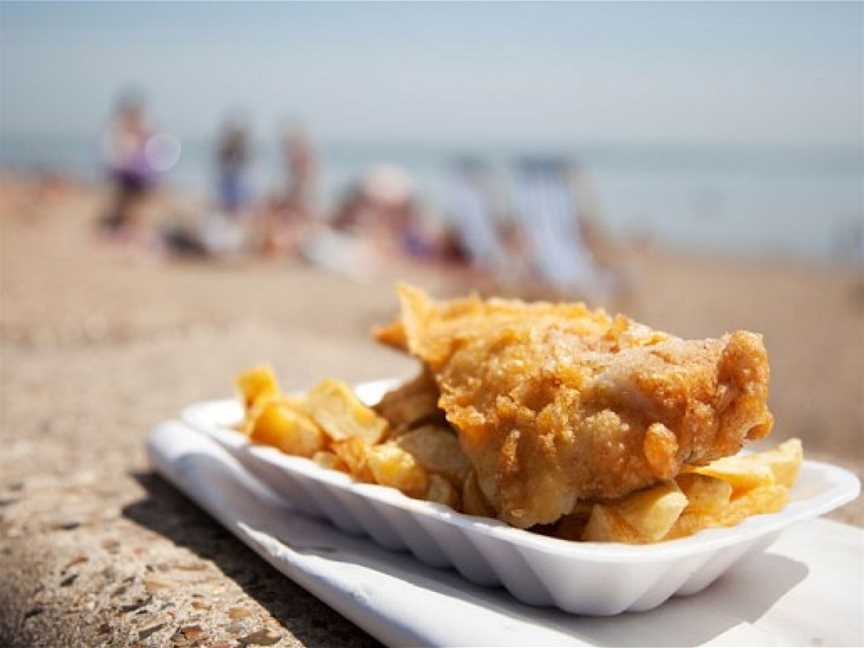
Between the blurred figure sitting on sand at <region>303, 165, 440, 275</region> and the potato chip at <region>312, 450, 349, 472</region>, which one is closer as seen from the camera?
the potato chip at <region>312, 450, 349, 472</region>

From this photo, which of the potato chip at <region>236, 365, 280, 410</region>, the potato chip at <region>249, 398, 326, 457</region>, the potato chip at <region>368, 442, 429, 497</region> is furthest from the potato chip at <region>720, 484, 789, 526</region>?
the potato chip at <region>236, 365, 280, 410</region>

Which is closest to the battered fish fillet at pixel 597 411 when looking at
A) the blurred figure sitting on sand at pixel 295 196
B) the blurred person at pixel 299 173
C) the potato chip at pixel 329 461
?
the potato chip at pixel 329 461

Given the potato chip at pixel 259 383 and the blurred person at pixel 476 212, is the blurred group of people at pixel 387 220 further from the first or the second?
the potato chip at pixel 259 383

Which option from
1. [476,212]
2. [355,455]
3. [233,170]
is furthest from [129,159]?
[355,455]

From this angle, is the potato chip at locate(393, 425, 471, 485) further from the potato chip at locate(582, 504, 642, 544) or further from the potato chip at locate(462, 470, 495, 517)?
the potato chip at locate(582, 504, 642, 544)

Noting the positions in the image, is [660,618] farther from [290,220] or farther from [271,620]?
[290,220]
